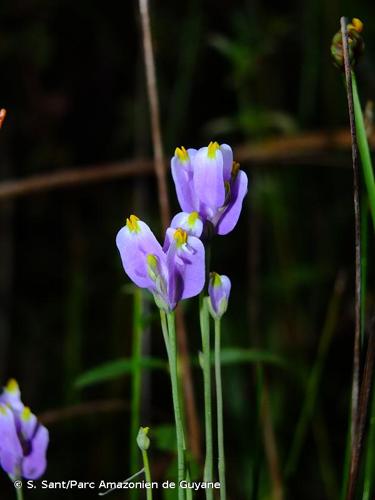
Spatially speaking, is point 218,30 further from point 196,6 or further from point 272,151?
point 272,151

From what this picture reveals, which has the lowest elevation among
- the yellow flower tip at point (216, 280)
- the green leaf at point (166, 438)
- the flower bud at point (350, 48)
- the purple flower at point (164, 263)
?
the green leaf at point (166, 438)

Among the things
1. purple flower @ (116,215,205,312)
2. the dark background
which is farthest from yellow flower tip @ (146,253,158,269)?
the dark background

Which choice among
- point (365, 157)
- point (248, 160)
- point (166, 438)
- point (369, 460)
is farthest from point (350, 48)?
point (248, 160)

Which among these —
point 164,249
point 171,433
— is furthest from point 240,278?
point 164,249

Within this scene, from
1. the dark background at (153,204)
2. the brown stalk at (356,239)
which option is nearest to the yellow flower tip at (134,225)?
the brown stalk at (356,239)

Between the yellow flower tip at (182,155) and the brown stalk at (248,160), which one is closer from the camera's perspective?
the yellow flower tip at (182,155)

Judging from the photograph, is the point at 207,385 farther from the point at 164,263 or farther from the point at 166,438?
the point at 166,438

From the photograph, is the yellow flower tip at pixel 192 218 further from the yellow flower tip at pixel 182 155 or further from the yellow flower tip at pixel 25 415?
the yellow flower tip at pixel 25 415
